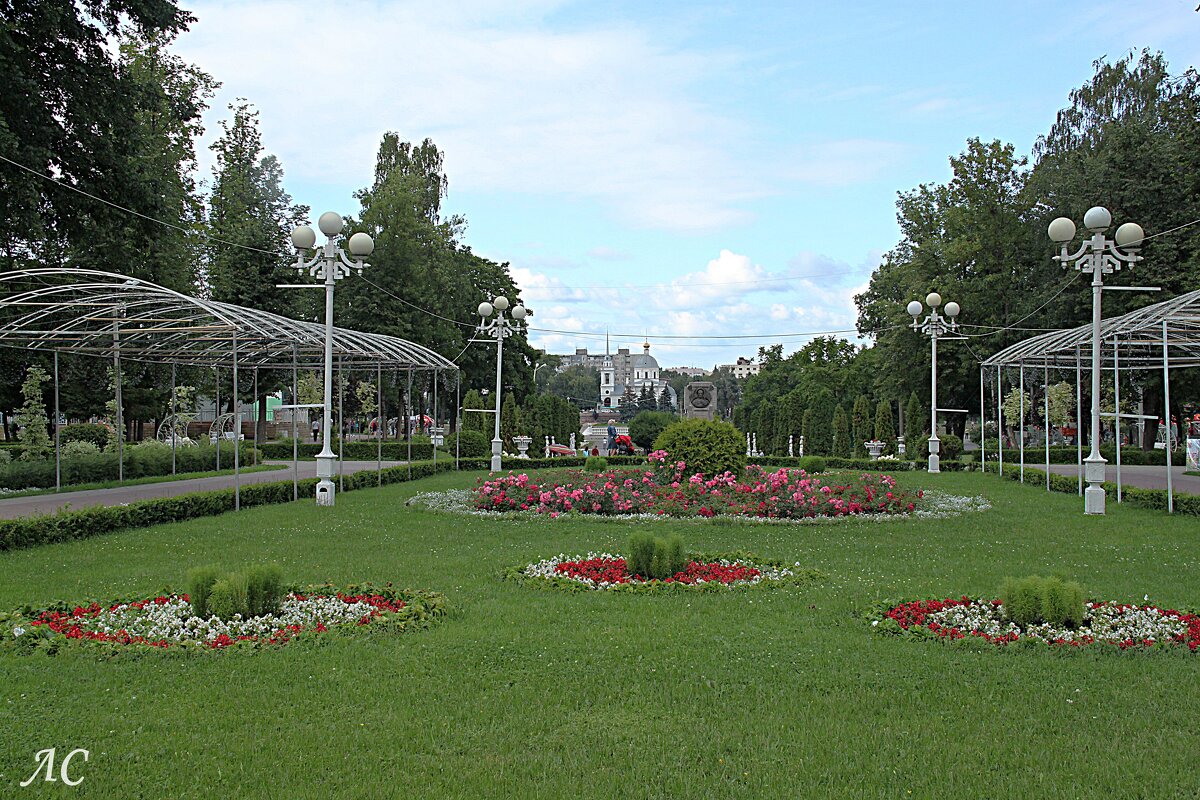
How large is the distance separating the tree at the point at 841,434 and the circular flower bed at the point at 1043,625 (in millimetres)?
24095

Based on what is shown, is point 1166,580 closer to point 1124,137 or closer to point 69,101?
point 69,101

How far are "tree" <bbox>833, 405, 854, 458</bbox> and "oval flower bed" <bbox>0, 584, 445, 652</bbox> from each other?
995 inches

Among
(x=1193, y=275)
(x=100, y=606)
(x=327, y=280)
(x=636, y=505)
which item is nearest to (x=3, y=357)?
(x=327, y=280)

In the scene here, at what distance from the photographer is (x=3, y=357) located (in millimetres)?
25406

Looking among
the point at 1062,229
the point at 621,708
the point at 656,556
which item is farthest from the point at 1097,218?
the point at 621,708

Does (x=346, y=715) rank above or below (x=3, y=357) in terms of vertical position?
below

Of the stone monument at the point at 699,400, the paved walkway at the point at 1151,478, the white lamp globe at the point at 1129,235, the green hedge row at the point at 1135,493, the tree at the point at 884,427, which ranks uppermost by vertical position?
the white lamp globe at the point at 1129,235

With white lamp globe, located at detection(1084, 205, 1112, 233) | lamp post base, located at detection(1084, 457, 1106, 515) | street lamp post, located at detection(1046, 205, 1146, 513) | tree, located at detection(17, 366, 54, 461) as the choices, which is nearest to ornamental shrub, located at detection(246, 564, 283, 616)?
street lamp post, located at detection(1046, 205, 1146, 513)

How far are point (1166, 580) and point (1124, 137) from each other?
25422mm

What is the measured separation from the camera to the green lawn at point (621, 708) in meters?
3.81

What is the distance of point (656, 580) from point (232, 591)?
351 cm

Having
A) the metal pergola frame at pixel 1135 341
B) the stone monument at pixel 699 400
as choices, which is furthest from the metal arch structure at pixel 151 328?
the stone monument at pixel 699 400

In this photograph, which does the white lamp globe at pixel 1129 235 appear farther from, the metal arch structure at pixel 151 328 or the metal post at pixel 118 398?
the metal post at pixel 118 398

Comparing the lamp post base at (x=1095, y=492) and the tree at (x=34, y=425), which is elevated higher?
the tree at (x=34, y=425)
